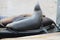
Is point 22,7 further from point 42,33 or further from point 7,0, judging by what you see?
point 42,33

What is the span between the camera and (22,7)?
2.71m

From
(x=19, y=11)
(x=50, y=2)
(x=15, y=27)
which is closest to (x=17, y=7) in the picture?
(x=19, y=11)

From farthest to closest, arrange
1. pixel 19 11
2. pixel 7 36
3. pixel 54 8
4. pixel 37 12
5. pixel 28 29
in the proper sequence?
pixel 19 11, pixel 54 8, pixel 37 12, pixel 28 29, pixel 7 36

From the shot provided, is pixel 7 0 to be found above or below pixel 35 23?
above

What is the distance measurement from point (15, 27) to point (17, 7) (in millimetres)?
1681

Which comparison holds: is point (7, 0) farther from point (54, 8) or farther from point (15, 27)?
point (15, 27)

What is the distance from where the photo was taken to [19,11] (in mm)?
2695

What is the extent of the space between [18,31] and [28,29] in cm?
8

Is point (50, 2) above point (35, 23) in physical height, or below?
above

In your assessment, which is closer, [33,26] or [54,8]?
[33,26]

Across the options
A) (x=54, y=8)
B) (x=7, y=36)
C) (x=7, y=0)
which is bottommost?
(x=7, y=36)

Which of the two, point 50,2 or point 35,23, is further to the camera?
point 50,2

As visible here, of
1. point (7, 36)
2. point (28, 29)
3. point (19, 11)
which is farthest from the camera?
point (19, 11)

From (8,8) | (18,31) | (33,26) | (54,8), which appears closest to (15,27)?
(18,31)
